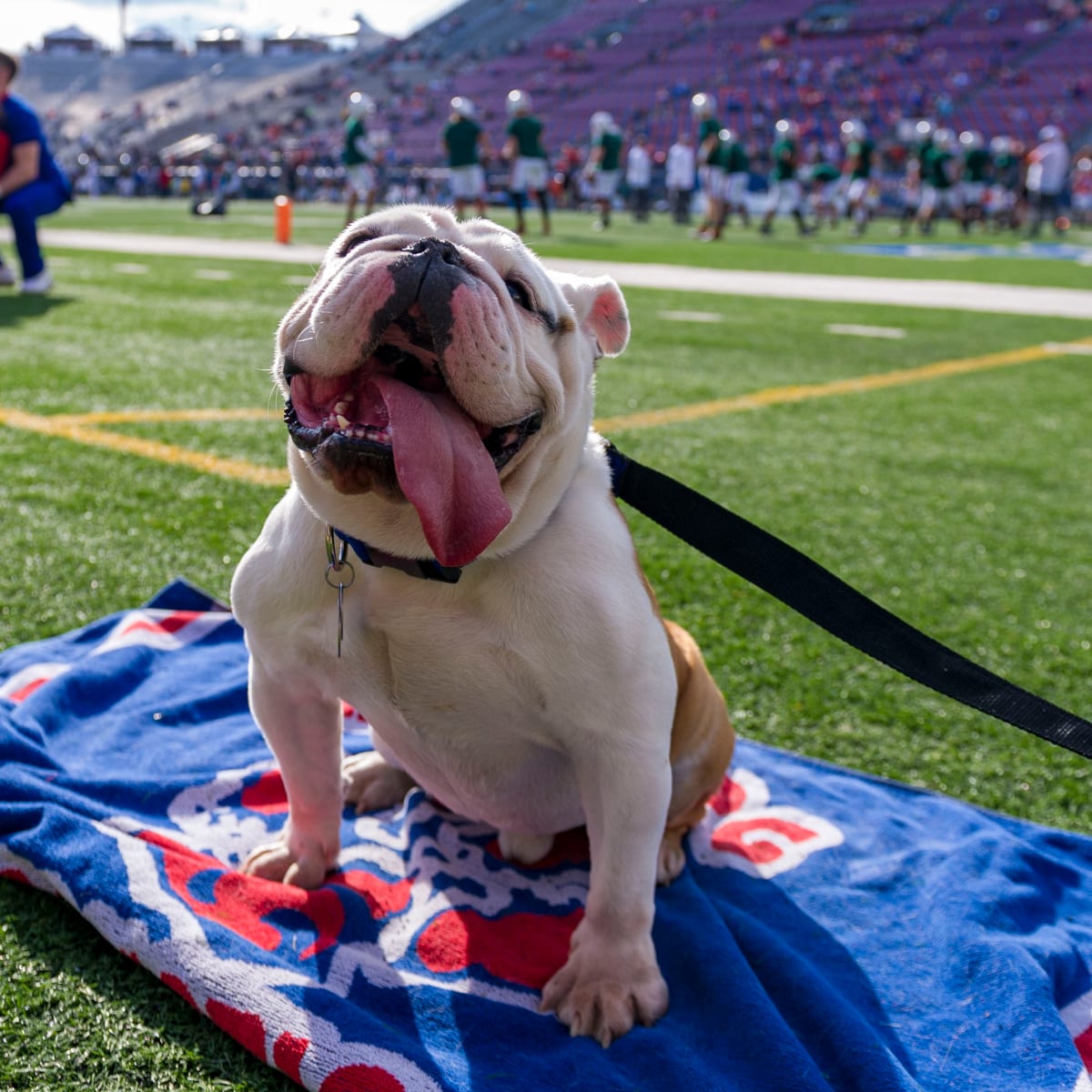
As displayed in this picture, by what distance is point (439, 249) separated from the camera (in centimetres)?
152

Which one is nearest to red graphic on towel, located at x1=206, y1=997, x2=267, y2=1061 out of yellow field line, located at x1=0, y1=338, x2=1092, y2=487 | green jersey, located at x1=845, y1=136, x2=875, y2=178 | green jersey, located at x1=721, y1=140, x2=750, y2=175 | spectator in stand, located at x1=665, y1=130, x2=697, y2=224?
yellow field line, located at x1=0, y1=338, x2=1092, y2=487

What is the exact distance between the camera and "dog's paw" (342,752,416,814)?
91.0 inches

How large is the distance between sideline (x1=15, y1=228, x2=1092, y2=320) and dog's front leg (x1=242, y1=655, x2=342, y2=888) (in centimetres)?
795

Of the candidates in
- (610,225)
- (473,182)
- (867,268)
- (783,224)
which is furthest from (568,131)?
(867,268)

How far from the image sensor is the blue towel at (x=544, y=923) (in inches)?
63.0

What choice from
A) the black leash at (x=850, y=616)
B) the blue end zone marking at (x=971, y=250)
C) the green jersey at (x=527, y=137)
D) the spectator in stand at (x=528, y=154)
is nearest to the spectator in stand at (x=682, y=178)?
the blue end zone marking at (x=971, y=250)

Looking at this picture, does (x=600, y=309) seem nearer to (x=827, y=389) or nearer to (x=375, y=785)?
(x=375, y=785)

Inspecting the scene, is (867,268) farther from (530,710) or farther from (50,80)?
(50,80)

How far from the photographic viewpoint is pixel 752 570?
1.81m

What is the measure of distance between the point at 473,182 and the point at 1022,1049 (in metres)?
19.0

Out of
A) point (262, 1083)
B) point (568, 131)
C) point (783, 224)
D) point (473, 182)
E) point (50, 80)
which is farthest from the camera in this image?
point (50, 80)

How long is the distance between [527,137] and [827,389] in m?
13.9

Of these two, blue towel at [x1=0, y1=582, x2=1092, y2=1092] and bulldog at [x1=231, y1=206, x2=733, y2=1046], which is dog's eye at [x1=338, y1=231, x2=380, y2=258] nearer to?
bulldog at [x1=231, y1=206, x2=733, y2=1046]

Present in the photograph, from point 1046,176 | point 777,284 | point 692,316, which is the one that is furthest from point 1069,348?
point 1046,176
